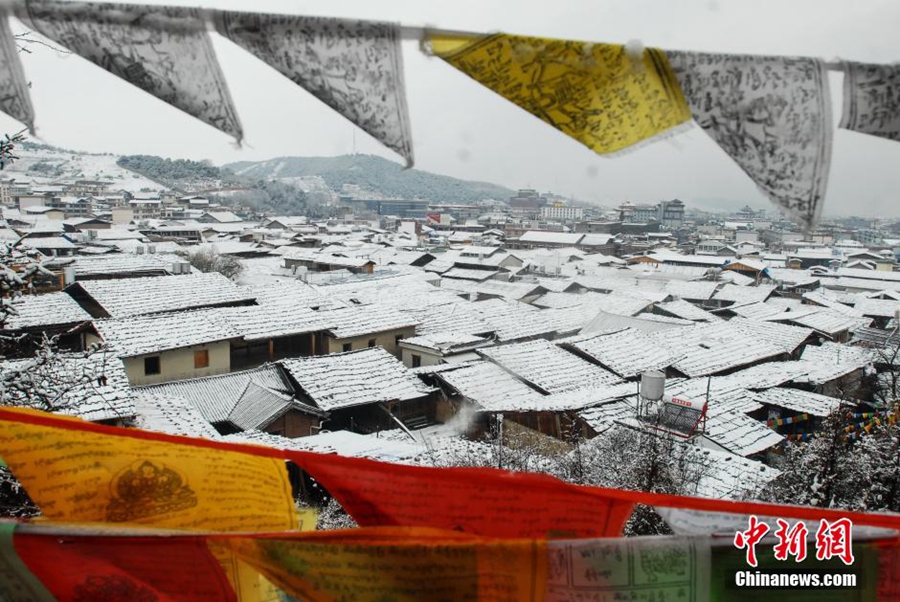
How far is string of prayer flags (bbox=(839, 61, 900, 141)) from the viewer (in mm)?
1814

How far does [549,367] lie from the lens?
16141 millimetres

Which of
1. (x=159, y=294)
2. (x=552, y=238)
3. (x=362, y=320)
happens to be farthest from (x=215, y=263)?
(x=552, y=238)

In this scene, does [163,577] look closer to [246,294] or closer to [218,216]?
[246,294]

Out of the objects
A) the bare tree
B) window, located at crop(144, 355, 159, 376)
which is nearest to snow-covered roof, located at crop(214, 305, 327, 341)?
window, located at crop(144, 355, 159, 376)

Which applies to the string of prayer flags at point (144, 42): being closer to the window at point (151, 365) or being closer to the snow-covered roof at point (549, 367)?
the snow-covered roof at point (549, 367)

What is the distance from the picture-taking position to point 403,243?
49688 millimetres

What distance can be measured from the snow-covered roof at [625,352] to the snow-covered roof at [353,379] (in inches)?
208

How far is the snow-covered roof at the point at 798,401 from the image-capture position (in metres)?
13.4

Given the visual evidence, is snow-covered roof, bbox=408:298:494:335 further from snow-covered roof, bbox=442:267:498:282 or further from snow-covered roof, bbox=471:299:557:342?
snow-covered roof, bbox=442:267:498:282

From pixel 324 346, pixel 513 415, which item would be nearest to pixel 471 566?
pixel 513 415

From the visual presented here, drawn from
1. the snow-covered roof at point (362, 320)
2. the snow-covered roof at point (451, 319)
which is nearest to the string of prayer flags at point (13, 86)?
the snow-covered roof at point (362, 320)

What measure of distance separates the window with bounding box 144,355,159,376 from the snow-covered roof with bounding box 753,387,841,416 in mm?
14447

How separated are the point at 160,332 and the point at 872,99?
1620cm

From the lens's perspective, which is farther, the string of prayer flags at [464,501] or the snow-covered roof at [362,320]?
the snow-covered roof at [362,320]
